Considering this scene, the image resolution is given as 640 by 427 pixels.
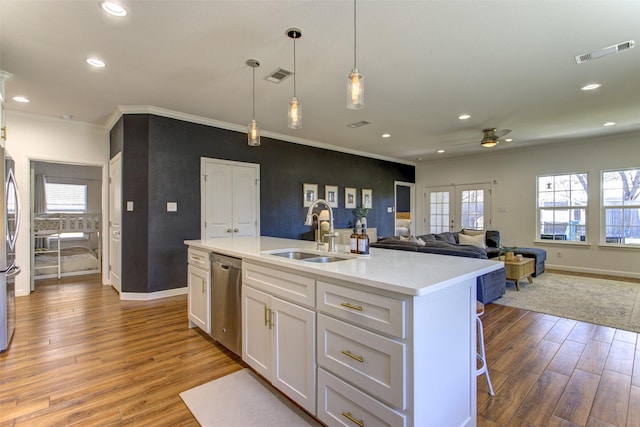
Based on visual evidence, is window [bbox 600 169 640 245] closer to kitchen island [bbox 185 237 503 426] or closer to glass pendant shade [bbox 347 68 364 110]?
kitchen island [bbox 185 237 503 426]

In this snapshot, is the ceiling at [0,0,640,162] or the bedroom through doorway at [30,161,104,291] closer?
the ceiling at [0,0,640,162]

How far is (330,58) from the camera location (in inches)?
112

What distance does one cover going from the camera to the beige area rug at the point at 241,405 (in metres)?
1.85

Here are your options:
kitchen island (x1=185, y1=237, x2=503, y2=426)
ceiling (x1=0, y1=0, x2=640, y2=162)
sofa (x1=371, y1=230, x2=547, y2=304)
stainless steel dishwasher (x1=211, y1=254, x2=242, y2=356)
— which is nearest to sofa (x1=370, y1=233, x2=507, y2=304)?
sofa (x1=371, y1=230, x2=547, y2=304)

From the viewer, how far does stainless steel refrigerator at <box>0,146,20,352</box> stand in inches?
105

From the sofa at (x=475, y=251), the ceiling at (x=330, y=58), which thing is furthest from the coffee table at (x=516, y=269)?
the ceiling at (x=330, y=58)

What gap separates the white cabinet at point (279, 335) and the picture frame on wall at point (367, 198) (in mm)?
5495

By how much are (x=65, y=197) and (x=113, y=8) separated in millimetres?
7426

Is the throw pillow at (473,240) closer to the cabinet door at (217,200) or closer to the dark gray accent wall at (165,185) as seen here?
the dark gray accent wall at (165,185)

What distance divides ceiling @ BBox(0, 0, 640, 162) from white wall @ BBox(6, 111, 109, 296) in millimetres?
249

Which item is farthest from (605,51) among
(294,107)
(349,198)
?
(349,198)

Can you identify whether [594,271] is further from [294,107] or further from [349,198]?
[294,107]

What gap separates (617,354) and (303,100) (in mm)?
4069

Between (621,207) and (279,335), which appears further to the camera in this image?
(621,207)
